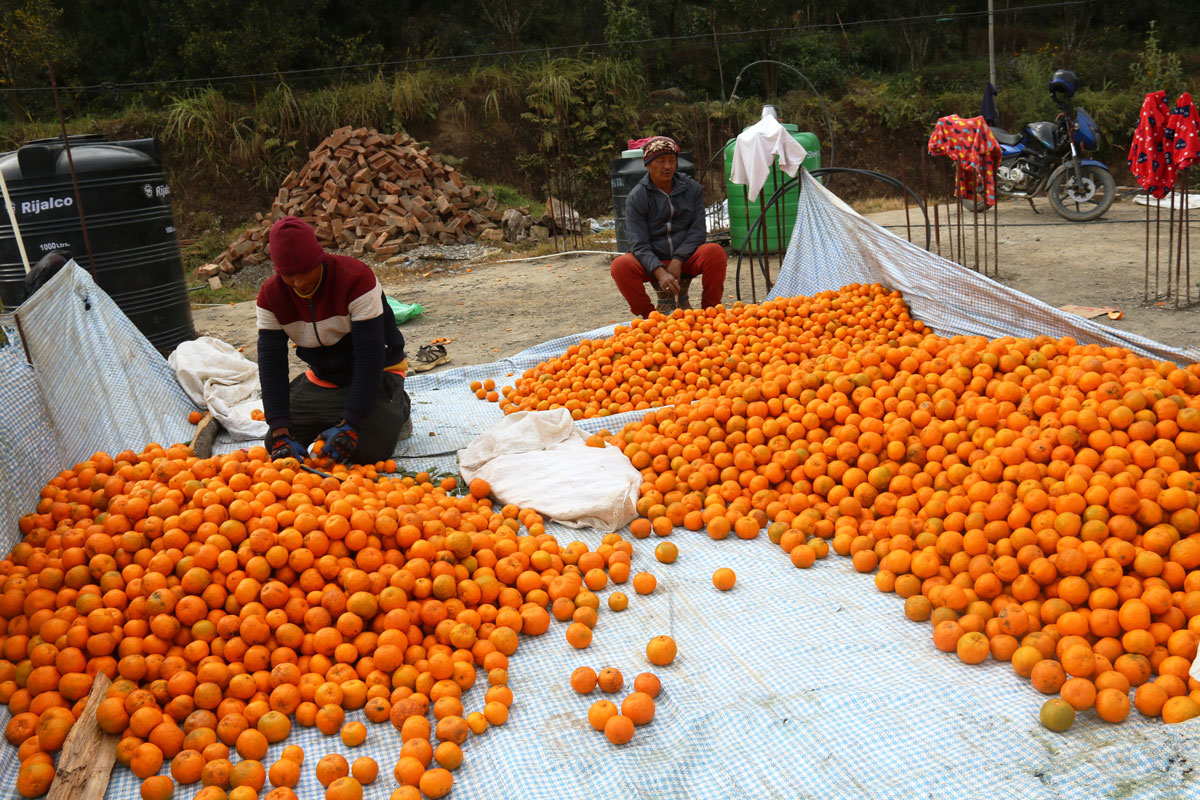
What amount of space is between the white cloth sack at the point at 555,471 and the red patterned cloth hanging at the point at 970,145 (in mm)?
5490

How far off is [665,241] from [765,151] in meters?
2.33

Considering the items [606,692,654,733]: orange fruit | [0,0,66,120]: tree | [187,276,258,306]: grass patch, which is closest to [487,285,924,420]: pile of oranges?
[606,692,654,733]: orange fruit

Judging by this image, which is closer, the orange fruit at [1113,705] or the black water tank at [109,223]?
the orange fruit at [1113,705]

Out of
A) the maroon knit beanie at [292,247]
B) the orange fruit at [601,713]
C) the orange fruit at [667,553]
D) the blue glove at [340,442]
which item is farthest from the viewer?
the blue glove at [340,442]

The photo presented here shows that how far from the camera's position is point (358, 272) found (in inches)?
148

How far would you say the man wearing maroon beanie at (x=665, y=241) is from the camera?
6.16 m

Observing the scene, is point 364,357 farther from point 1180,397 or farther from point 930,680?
point 1180,397

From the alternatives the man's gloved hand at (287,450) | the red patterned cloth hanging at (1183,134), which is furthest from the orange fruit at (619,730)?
the red patterned cloth hanging at (1183,134)

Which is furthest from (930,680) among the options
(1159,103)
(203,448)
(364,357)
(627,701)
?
(1159,103)

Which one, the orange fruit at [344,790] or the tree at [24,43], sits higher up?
the tree at [24,43]

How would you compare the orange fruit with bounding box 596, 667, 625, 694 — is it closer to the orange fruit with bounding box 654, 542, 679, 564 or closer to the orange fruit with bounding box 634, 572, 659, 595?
the orange fruit with bounding box 634, 572, 659, 595

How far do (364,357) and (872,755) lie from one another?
273 centimetres

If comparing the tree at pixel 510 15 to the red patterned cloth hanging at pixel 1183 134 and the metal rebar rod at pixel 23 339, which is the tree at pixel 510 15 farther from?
the metal rebar rod at pixel 23 339

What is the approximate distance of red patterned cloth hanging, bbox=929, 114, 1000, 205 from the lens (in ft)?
24.9
